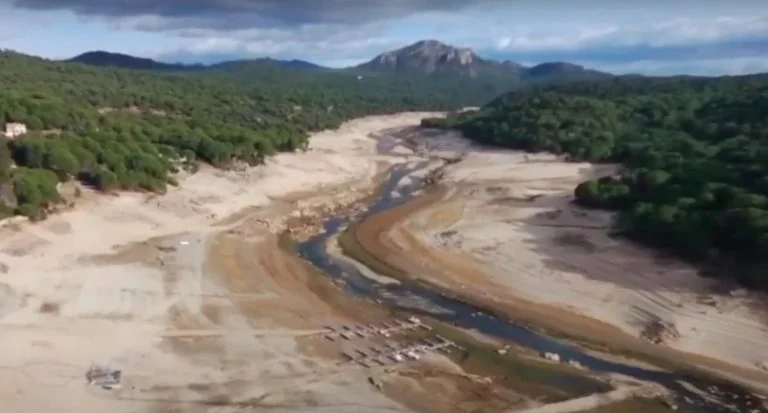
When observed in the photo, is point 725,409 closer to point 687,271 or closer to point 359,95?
point 687,271

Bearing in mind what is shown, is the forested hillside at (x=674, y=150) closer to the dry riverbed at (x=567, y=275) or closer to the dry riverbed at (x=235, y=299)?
the dry riverbed at (x=567, y=275)

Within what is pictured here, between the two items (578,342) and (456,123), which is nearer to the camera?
(578,342)

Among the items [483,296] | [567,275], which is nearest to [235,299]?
[483,296]

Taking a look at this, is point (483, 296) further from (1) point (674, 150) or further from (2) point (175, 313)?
(1) point (674, 150)

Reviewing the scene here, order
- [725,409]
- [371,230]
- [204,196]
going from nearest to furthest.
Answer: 1. [725,409]
2. [371,230]
3. [204,196]

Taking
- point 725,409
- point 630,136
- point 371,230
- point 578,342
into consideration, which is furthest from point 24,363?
point 630,136

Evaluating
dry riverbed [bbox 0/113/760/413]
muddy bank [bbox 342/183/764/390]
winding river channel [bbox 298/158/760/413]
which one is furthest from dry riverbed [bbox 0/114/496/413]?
muddy bank [bbox 342/183/764/390]

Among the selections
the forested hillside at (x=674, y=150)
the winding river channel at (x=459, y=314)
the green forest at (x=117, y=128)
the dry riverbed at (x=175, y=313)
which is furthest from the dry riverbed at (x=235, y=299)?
the forested hillside at (x=674, y=150)
